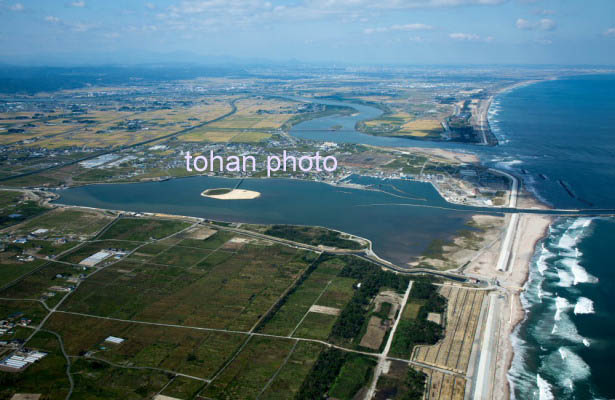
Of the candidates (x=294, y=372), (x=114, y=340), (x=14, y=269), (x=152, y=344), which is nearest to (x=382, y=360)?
(x=294, y=372)

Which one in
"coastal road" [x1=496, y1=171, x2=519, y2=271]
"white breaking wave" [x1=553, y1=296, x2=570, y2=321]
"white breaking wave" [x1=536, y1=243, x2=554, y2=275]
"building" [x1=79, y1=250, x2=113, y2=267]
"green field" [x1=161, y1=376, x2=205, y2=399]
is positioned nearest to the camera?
"green field" [x1=161, y1=376, x2=205, y2=399]

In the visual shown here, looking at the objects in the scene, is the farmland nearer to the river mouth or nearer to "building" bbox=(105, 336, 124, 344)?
"building" bbox=(105, 336, 124, 344)

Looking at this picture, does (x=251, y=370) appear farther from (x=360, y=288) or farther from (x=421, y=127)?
(x=421, y=127)

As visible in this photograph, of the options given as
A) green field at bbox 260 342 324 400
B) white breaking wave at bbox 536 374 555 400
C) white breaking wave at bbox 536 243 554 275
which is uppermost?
green field at bbox 260 342 324 400

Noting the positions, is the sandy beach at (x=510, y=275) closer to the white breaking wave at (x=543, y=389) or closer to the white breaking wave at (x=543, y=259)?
the white breaking wave at (x=543, y=259)

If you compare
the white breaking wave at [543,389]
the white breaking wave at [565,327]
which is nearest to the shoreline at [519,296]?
the white breaking wave at [543,389]

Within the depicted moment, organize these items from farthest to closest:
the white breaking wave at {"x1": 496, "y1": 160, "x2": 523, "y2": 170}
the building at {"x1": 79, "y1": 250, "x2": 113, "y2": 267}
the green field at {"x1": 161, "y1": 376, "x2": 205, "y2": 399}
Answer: the white breaking wave at {"x1": 496, "y1": 160, "x2": 523, "y2": 170}
the building at {"x1": 79, "y1": 250, "x2": 113, "y2": 267}
the green field at {"x1": 161, "y1": 376, "x2": 205, "y2": 399}

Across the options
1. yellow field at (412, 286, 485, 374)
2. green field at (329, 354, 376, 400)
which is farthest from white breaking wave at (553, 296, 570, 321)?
green field at (329, 354, 376, 400)

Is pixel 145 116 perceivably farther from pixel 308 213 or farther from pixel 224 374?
pixel 224 374
